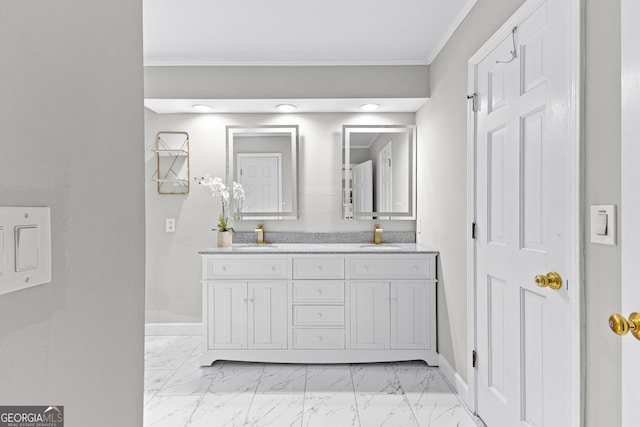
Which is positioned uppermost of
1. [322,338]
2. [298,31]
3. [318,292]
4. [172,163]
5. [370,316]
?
[298,31]

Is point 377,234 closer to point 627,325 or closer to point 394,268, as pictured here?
point 394,268

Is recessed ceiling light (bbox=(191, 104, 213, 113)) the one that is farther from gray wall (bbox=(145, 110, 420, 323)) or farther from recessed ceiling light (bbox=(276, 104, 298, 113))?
recessed ceiling light (bbox=(276, 104, 298, 113))

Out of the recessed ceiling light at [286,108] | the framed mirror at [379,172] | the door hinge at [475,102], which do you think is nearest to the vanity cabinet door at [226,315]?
the framed mirror at [379,172]

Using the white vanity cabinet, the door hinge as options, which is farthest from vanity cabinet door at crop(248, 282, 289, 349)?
the door hinge

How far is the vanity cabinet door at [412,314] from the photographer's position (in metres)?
3.11

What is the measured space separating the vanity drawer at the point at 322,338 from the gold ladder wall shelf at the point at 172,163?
1769 millimetres

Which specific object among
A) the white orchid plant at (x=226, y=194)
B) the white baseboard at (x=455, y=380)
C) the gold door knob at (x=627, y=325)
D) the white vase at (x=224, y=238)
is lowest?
the white baseboard at (x=455, y=380)

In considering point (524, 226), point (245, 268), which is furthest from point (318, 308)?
point (524, 226)

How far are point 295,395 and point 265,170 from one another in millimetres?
1998

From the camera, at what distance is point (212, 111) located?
12.3 feet

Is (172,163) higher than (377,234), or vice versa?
(172,163)

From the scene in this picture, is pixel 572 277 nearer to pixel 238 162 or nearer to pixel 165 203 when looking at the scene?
pixel 238 162

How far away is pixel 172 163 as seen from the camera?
379 centimetres

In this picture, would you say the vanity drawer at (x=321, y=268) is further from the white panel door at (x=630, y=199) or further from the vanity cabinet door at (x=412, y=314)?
the white panel door at (x=630, y=199)
